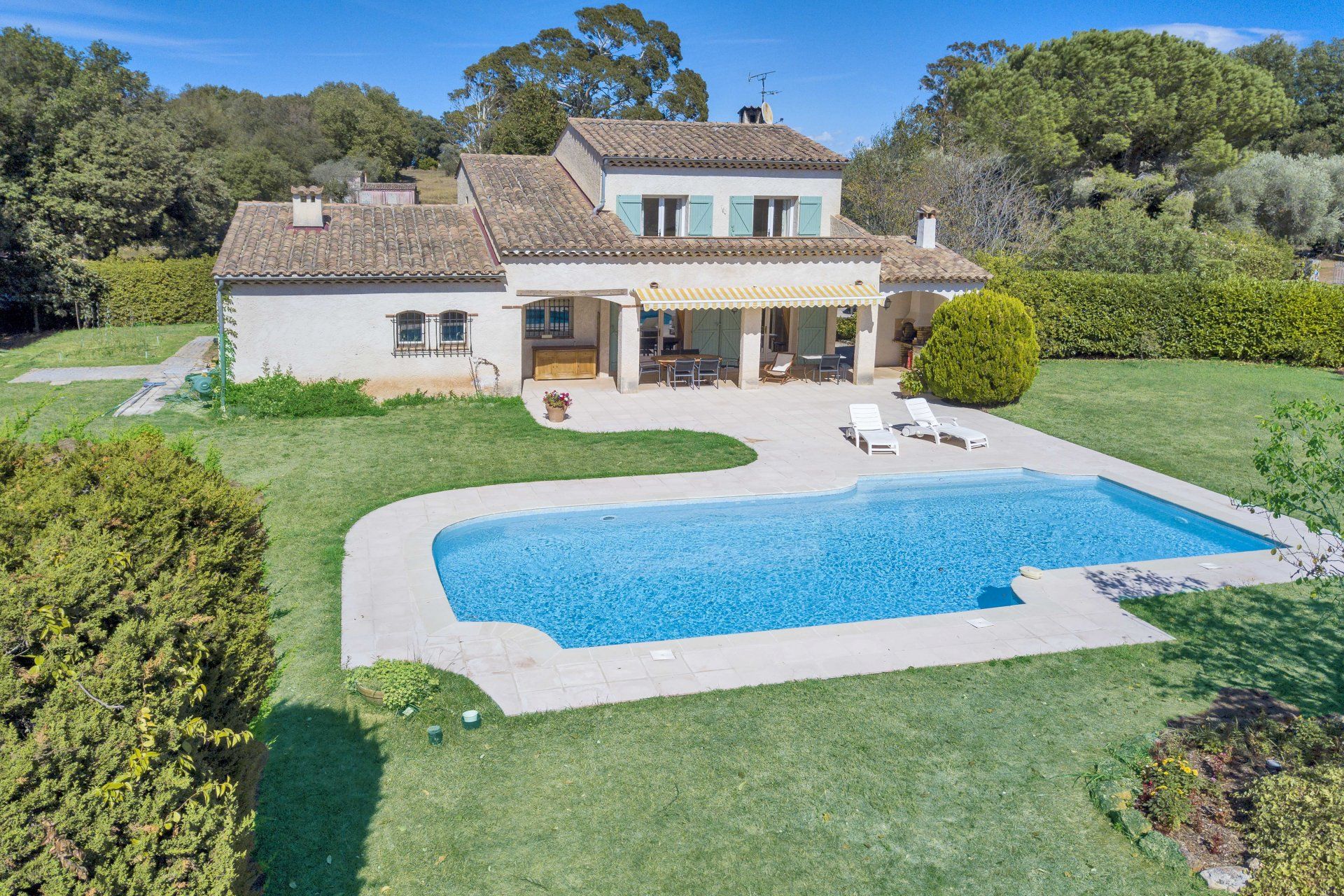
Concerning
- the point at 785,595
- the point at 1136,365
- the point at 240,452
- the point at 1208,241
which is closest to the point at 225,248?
the point at 240,452

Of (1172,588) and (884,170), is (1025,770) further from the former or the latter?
(884,170)

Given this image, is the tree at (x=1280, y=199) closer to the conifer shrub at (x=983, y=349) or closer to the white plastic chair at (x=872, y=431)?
the conifer shrub at (x=983, y=349)

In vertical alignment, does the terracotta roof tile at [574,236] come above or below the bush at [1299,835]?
above

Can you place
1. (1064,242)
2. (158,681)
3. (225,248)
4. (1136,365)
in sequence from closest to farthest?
(158,681) → (225,248) → (1136,365) → (1064,242)

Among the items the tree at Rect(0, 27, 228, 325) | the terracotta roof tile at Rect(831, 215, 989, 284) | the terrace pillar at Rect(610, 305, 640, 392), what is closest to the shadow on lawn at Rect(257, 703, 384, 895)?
the terrace pillar at Rect(610, 305, 640, 392)

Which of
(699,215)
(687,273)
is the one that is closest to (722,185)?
(699,215)

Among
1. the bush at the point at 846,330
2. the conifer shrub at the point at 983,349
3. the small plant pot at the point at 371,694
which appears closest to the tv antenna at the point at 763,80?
the bush at the point at 846,330
